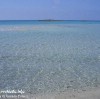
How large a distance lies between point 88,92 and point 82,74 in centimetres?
219

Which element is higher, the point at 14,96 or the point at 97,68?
the point at 14,96

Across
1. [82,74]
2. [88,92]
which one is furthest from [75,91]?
[82,74]

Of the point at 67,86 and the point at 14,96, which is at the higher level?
the point at 14,96

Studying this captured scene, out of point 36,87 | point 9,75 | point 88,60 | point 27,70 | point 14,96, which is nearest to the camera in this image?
point 14,96

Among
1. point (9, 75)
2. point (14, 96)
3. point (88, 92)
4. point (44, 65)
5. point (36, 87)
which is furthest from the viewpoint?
point (44, 65)

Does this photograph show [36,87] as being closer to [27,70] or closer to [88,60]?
[27,70]

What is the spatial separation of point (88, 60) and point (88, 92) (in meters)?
4.85

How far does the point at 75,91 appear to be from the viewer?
7.98 meters

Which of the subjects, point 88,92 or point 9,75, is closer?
point 88,92

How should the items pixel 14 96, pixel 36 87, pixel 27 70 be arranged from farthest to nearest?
pixel 27 70, pixel 36 87, pixel 14 96

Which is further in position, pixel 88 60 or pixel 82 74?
pixel 88 60

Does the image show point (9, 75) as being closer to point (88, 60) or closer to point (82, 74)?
point (82, 74)

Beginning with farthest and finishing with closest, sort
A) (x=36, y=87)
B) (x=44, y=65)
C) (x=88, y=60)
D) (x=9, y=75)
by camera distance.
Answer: (x=88, y=60) → (x=44, y=65) → (x=9, y=75) → (x=36, y=87)

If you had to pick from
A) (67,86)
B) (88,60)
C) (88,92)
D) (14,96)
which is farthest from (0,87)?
(88,60)
